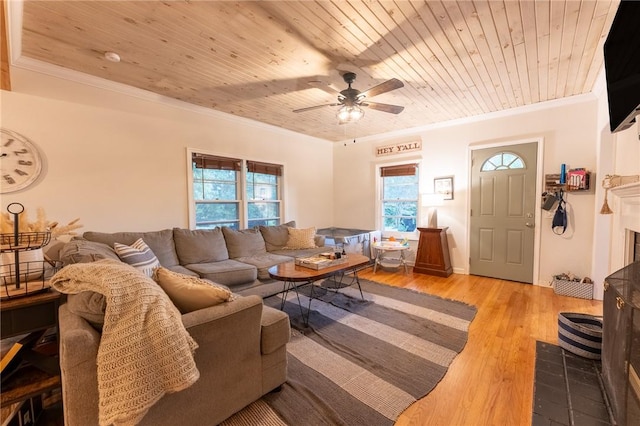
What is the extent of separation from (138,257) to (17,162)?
1374mm

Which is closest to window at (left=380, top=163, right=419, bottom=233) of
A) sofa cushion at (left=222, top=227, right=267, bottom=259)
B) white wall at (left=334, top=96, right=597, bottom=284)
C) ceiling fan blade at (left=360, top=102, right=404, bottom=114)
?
white wall at (left=334, top=96, right=597, bottom=284)

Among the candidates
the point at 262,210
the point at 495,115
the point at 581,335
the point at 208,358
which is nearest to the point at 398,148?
the point at 495,115

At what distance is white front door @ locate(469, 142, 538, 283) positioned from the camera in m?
3.81

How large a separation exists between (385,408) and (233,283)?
1.95 meters

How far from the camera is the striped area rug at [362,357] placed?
1.58m

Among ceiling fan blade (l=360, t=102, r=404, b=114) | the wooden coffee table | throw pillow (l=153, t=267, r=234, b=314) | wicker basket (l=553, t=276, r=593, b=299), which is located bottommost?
wicker basket (l=553, t=276, r=593, b=299)

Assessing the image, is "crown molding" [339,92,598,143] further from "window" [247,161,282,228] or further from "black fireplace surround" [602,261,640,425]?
"black fireplace surround" [602,261,640,425]

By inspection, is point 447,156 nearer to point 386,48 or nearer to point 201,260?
point 386,48

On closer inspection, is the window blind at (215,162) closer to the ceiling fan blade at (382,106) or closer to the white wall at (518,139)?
the ceiling fan blade at (382,106)

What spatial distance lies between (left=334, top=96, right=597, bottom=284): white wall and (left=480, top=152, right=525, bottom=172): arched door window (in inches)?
8.7

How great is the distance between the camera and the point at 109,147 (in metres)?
2.99

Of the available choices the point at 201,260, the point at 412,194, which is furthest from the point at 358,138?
the point at 201,260

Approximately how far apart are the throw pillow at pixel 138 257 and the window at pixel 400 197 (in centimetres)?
397

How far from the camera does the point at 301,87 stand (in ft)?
10.1
